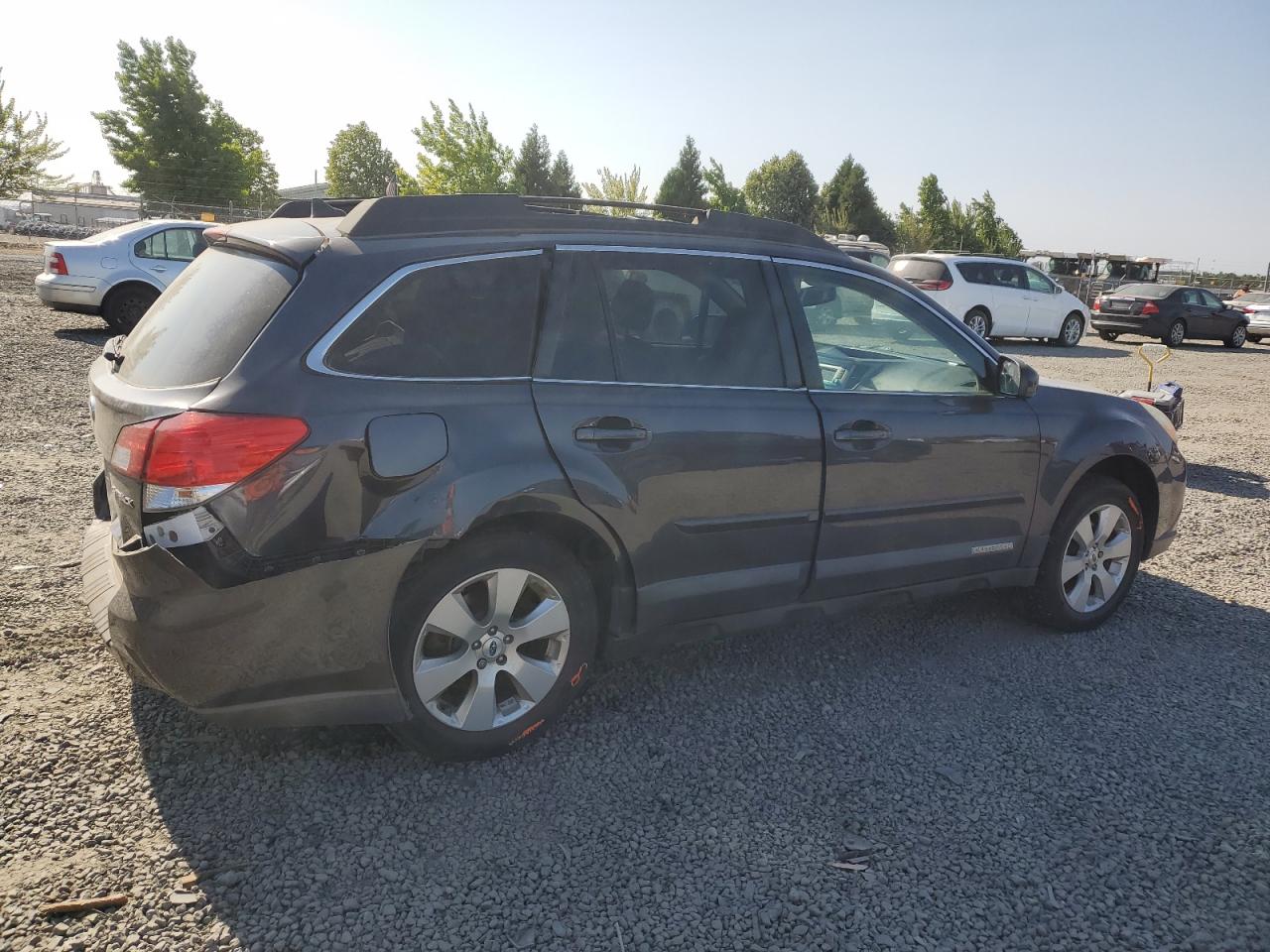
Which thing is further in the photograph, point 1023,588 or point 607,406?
point 1023,588

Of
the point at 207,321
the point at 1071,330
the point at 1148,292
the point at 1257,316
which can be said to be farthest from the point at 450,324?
the point at 1257,316

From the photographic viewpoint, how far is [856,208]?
76688 millimetres

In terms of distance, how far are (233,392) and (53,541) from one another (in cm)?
305

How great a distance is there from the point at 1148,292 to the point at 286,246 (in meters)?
24.9

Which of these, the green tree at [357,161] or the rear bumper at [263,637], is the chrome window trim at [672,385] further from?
the green tree at [357,161]

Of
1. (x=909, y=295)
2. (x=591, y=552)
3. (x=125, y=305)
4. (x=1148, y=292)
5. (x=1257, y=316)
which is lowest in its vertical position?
(x=125, y=305)

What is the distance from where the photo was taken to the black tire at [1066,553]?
14.4ft

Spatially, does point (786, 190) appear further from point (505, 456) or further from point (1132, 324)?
point (505, 456)

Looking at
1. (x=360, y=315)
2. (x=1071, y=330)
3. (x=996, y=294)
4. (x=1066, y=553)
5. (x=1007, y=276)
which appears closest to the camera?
(x=360, y=315)

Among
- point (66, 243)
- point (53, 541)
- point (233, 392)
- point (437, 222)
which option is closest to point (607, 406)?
point (437, 222)

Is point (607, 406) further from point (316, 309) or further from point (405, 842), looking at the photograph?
point (405, 842)

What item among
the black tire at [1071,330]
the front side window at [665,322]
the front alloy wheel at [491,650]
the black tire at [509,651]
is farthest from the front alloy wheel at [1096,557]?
the black tire at [1071,330]

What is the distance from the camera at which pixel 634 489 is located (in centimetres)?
317

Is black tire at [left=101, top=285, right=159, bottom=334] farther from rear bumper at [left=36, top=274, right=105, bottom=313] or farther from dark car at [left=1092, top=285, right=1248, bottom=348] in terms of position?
dark car at [left=1092, top=285, right=1248, bottom=348]
